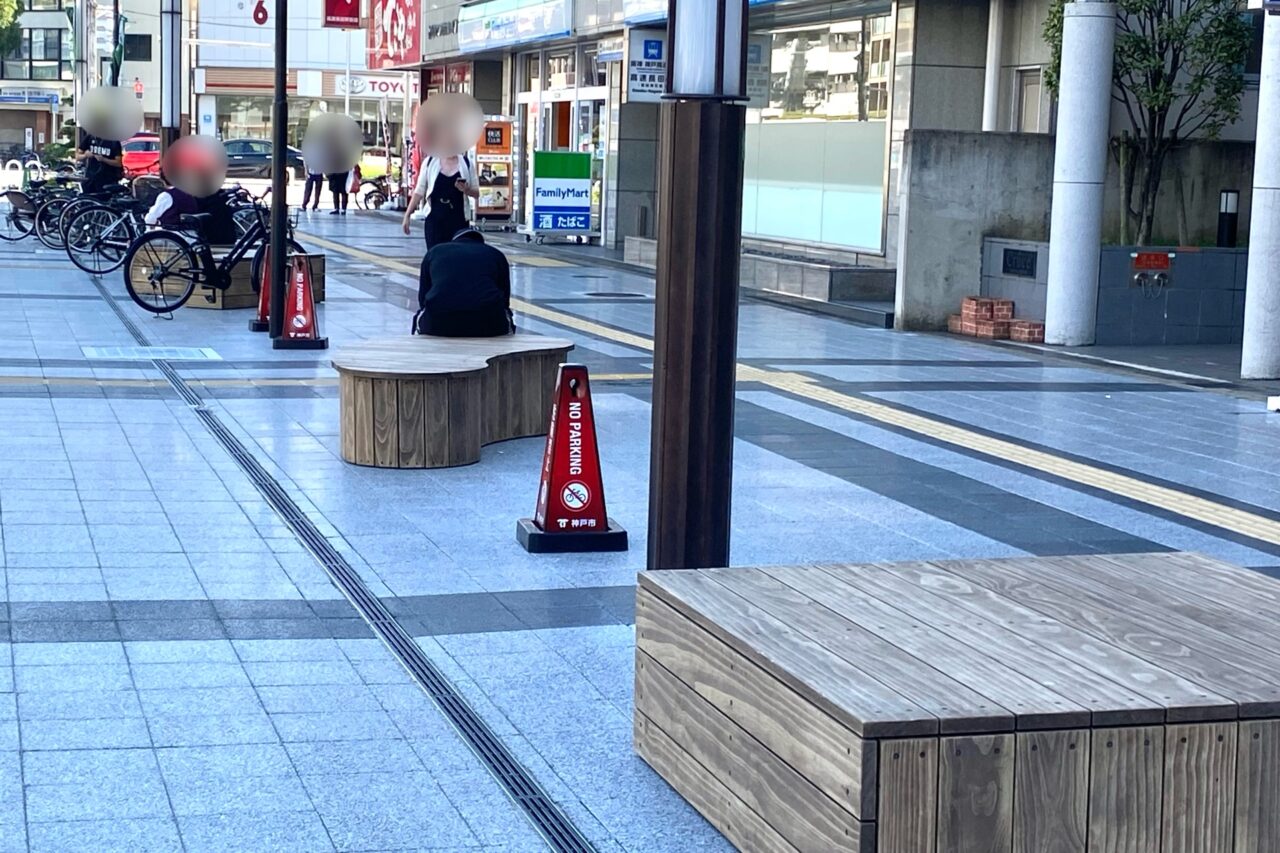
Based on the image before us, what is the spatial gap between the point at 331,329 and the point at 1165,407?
7.24 m

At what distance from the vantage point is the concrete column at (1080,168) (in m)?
16.4

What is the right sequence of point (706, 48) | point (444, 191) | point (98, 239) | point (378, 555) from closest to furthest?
point (706, 48)
point (378, 555)
point (444, 191)
point (98, 239)

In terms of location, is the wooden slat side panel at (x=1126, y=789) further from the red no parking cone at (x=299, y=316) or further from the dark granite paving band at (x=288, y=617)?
the red no parking cone at (x=299, y=316)

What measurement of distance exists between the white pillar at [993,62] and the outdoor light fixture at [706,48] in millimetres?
15213

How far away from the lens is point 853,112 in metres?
22.2

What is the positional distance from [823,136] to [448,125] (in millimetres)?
8357

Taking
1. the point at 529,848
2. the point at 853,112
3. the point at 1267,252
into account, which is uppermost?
the point at 853,112

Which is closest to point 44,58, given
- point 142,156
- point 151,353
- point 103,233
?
point 142,156

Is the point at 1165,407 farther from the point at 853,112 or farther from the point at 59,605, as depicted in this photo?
the point at 853,112

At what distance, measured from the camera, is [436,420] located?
9.27 metres

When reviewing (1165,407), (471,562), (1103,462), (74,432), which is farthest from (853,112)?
(471,562)

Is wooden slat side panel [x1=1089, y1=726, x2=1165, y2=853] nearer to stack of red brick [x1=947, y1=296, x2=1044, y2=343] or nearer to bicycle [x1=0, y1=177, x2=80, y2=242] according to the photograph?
stack of red brick [x1=947, y1=296, x2=1044, y2=343]

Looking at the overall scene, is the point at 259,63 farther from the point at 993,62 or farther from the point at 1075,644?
the point at 1075,644

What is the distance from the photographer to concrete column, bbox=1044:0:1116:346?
53.7 feet
